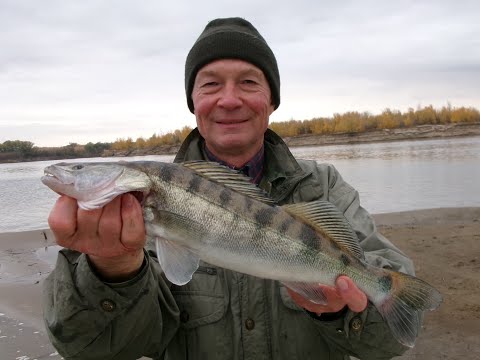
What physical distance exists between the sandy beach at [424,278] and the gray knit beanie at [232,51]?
137 inches

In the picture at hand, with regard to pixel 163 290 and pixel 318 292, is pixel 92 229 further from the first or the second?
pixel 318 292

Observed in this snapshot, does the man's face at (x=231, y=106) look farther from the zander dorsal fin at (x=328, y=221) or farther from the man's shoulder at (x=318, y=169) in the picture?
the zander dorsal fin at (x=328, y=221)

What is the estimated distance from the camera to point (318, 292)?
109 inches

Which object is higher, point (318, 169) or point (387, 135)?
point (318, 169)

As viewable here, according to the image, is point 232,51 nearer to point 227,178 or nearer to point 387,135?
point 227,178

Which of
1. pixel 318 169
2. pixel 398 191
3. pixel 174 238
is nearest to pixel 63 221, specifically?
pixel 174 238

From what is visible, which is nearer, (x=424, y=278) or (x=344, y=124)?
(x=424, y=278)

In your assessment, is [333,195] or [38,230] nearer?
[333,195]

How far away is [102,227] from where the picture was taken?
8.08ft

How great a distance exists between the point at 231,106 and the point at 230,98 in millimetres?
61

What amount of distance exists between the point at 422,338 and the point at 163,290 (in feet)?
12.5

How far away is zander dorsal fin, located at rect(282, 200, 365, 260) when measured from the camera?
2936mm

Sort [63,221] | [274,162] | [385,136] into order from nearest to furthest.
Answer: [63,221] < [274,162] < [385,136]

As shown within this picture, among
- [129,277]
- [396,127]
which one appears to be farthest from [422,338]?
[396,127]
